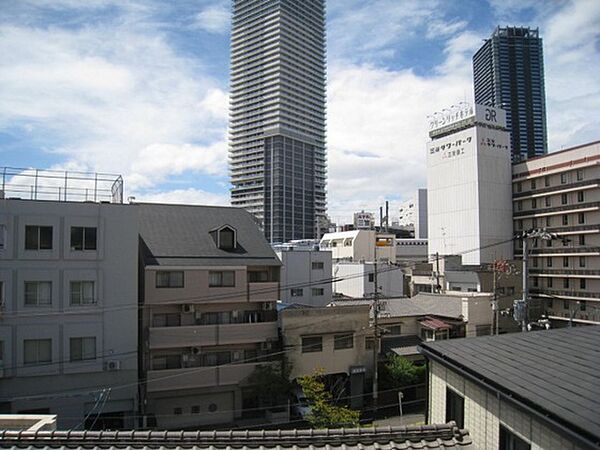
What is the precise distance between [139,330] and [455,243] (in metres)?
48.1

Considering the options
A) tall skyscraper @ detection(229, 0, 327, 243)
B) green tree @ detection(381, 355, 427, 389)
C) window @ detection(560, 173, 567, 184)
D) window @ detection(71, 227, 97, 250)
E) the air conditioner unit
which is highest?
tall skyscraper @ detection(229, 0, 327, 243)

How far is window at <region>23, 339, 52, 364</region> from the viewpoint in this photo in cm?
2700

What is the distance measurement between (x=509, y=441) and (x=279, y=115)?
160923 mm

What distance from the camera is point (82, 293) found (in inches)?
1118

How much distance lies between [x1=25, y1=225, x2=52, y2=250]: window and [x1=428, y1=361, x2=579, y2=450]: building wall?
24089 millimetres

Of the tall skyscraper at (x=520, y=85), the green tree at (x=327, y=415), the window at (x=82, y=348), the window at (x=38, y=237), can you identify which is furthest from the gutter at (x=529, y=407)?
the tall skyscraper at (x=520, y=85)

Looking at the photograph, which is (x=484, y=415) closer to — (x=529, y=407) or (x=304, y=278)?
(x=529, y=407)

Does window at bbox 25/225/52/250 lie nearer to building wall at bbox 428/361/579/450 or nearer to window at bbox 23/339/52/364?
window at bbox 23/339/52/364

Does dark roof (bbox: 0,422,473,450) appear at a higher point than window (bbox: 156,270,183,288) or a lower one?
lower

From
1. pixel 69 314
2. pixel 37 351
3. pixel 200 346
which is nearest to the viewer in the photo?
pixel 37 351


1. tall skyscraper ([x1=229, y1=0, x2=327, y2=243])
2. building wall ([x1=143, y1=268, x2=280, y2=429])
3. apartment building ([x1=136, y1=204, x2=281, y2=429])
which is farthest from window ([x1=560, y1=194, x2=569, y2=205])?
tall skyscraper ([x1=229, y1=0, x2=327, y2=243])

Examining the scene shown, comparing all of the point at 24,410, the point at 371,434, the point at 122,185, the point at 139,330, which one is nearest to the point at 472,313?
the point at 139,330

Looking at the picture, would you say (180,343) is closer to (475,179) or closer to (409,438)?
(409,438)

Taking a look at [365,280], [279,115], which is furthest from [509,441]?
[279,115]
